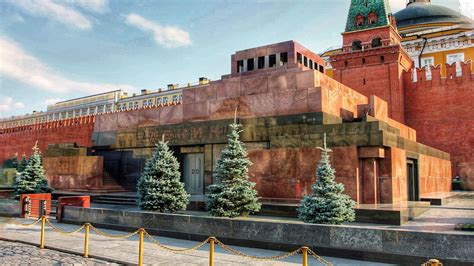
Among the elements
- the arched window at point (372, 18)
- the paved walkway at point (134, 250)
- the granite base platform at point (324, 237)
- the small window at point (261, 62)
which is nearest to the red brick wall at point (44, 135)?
the small window at point (261, 62)

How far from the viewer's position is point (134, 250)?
33.1 ft

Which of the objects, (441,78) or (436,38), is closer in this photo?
(441,78)

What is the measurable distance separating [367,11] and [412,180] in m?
21.2

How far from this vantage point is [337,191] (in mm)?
10852

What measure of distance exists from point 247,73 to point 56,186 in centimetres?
1311

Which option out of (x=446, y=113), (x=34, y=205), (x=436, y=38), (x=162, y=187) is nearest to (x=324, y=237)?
(x=162, y=187)

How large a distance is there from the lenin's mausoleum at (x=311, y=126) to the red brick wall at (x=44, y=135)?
13090 mm

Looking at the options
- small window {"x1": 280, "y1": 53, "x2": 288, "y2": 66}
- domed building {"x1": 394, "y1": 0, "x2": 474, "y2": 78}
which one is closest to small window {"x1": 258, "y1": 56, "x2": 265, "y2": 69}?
small window {"x1": 280, "y1": 53, "x2": 288, "y2": 66}

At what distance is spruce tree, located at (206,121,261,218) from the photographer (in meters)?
12.2

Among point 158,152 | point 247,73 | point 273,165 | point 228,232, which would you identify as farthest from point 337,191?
point 247,73

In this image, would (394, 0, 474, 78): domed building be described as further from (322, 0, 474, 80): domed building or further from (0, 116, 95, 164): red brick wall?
(0, 116, 95, 164): red brick wall

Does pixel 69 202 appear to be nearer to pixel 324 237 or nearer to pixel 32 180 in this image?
pixel 32 180

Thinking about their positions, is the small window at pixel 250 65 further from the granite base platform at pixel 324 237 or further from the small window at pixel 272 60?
the granite base platform at pixel 324 237

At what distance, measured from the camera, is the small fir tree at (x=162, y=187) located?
13539 mm
